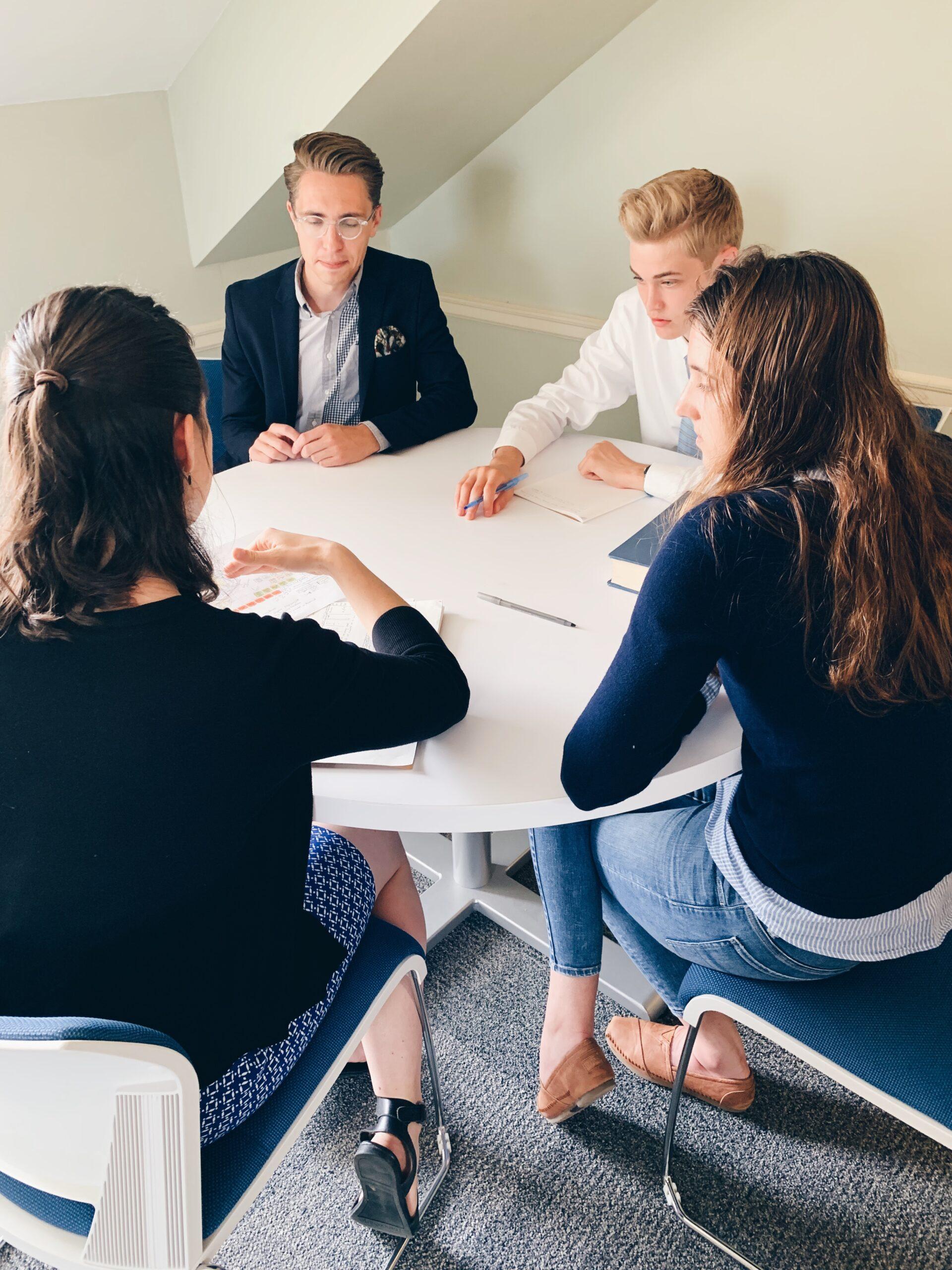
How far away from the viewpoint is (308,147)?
76.2 inches

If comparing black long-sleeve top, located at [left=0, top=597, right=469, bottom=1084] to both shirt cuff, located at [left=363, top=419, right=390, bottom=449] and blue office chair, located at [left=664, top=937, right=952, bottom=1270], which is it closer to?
blue office chair, located at [left=664, top=937, right=952, bottom=1270]

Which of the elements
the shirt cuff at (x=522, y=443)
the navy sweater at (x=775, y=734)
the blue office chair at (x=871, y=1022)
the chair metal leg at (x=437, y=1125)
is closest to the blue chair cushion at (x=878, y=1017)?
the blue office chair at (x=871, y=1022)

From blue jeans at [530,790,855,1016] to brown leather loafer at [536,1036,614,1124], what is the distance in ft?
0.44

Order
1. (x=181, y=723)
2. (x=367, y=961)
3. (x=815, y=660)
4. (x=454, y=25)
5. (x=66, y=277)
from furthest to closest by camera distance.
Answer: (x=66, y=277), (x=454, y=25), (x=367, y=961), (x=815, y=660), (x=181, y=723)

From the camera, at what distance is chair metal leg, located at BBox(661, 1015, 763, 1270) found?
1204mm

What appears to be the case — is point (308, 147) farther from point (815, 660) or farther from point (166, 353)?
point (815, 660)

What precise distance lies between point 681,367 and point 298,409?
2.98 ft

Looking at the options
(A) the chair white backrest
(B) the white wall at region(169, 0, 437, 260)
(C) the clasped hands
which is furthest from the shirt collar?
(A) the chair white backrest

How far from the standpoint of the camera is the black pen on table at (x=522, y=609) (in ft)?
4.16

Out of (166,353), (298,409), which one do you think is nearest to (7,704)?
(166,353)

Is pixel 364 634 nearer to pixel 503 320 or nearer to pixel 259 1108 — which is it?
pixel 259 1108

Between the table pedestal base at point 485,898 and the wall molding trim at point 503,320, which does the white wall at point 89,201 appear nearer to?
the wall molding trim at point 503,320

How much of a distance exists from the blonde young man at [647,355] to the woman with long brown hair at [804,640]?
64 cm

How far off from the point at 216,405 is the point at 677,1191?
1927 mm
